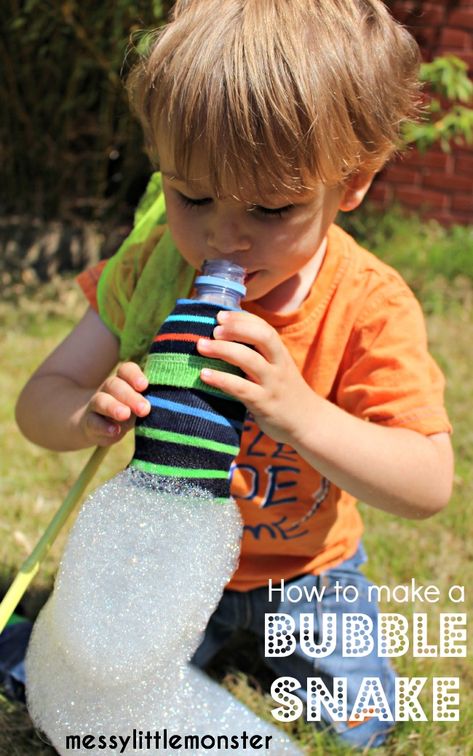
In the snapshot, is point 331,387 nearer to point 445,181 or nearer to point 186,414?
point 186,414

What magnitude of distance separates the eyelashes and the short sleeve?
323 mm

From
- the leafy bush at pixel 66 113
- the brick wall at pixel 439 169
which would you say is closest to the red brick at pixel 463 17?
the brick wall at pixel 439 169

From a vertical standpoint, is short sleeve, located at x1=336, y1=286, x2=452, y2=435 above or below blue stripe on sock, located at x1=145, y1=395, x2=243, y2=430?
below

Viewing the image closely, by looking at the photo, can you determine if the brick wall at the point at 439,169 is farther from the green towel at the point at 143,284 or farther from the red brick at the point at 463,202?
the green towel at the point at 143,284

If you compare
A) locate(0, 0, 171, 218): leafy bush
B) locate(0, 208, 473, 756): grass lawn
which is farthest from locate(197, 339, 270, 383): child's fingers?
locate(0, 0, 171, 218): leafy bush

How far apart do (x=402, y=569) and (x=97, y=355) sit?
969mm

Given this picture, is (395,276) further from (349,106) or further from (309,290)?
(349,106)

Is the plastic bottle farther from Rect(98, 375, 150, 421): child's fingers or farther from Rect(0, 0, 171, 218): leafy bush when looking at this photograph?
Rect(0, 0, 171, 218): leafy bush

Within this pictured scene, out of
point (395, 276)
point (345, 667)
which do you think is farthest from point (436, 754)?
point (395, 276)

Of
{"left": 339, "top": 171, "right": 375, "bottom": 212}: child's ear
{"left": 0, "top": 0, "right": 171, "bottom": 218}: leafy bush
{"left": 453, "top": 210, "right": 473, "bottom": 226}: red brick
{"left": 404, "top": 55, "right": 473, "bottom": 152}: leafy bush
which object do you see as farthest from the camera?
{"left": 453, "top": 210, "right": 473, "bottom": 226}: red brick

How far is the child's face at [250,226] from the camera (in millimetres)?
1334

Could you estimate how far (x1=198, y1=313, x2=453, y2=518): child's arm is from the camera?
124 centimetres

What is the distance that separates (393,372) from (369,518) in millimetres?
905

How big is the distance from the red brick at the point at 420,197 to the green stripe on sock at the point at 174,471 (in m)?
3.20
